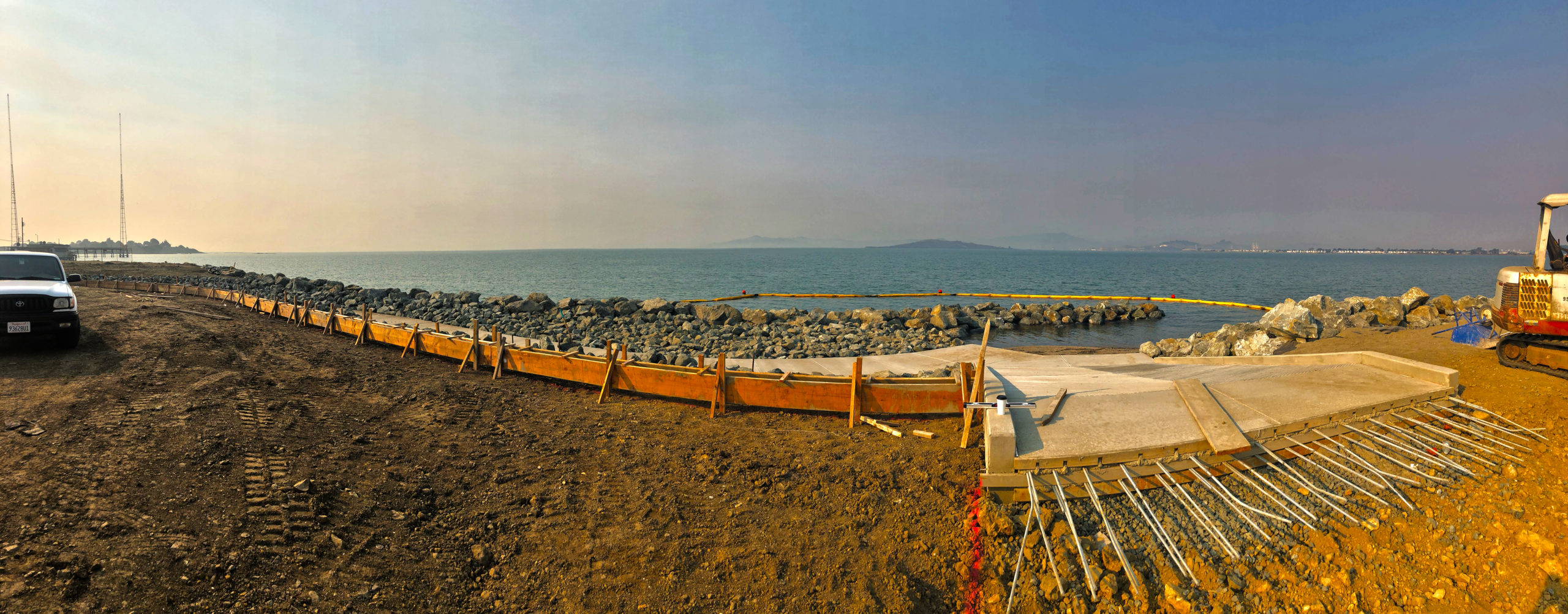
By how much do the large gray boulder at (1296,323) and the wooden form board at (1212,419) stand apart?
13.4 meters

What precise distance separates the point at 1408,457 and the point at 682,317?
21023mm

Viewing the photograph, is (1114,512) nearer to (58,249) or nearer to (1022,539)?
(1022,539)

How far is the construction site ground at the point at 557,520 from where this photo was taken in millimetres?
4699

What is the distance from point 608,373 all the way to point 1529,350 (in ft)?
51.6

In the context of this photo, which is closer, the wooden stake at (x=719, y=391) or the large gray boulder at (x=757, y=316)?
the wooden stake at (x=719, y=391)

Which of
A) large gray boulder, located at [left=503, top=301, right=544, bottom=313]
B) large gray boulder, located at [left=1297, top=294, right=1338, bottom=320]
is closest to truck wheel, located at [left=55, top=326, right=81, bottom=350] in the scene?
large gray boulder, located at [left=503, top=301, right=544, bottom=313]

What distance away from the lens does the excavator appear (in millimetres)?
9273

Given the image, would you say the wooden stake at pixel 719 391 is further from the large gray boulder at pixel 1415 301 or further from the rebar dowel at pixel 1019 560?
the large gray boulder at pixel 1415 301

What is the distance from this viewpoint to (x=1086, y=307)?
3281cm

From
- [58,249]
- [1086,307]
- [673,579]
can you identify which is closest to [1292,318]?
[1086,307]

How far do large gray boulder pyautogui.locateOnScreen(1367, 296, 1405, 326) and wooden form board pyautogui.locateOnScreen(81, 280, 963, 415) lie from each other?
22.3 metres

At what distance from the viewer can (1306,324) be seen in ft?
57.3

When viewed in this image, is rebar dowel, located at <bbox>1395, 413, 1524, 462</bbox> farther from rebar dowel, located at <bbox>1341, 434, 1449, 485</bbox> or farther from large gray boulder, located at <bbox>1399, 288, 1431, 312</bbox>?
large gray boulder, located at <bbox>1399, 288, 1431, 312</bbox>

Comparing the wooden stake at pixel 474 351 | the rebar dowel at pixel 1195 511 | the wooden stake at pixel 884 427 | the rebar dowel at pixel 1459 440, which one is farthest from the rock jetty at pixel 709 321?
the rebar dowel at pixel 1459 440
